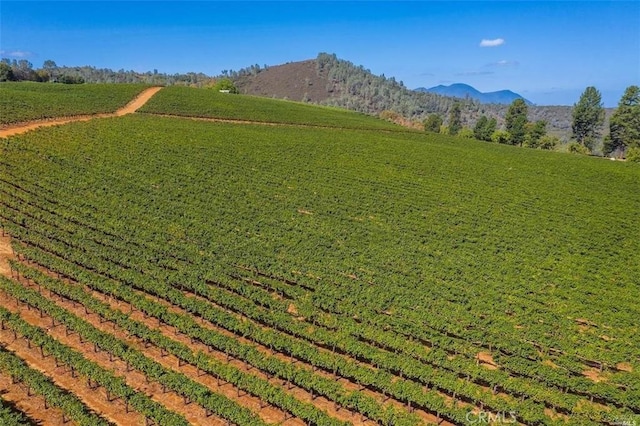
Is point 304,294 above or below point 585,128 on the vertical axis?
below

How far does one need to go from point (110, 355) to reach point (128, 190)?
76.6ft

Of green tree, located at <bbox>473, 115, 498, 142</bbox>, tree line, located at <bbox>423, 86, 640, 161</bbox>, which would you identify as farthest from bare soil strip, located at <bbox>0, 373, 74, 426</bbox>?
green tree, located at <bbox>473, 115, 498, 142</bbox>

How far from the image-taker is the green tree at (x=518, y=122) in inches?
4459

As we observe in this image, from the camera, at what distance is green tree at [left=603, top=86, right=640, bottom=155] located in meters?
94.9

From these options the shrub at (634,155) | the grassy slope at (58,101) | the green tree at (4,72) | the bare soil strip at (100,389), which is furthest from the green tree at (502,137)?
the green tree at (4,72)

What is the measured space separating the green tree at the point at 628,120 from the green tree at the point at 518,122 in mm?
19253

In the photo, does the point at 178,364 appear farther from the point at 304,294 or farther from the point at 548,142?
the point at 548,142

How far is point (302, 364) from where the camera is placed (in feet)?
68.2

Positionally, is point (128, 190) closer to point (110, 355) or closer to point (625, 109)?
point (110, 355)
